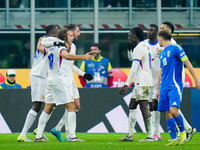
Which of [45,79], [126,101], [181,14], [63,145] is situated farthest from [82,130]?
[181,14]

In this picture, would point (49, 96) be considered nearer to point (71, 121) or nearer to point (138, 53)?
point (71, 121)

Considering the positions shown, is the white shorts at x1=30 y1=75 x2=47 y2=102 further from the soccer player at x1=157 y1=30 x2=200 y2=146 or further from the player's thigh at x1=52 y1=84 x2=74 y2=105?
the soccer player at x1=157 y1=30 x2=200 y2=146

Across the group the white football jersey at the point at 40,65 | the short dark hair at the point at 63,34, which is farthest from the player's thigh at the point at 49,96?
the short dark hair at the point at 63,34

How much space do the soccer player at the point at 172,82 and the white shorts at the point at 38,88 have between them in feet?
7.68

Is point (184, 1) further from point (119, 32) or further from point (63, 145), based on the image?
point (63, 145)

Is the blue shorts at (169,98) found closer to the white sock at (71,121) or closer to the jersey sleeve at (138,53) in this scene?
the jersey sleeve at (138,53)

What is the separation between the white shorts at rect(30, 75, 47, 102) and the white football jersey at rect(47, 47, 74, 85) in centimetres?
63

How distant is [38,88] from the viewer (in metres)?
12.0

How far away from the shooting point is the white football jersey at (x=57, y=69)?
11289 mm

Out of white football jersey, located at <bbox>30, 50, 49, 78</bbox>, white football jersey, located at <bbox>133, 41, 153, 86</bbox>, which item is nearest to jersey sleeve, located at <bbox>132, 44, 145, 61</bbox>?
white football jersey, located at <bbox>133, 41, 153, 86</bbox>

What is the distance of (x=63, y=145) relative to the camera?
10523 mm

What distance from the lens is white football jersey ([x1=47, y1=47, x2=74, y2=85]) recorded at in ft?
37.0

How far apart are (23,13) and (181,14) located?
4.52 m

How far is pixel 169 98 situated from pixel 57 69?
6.55 ft
